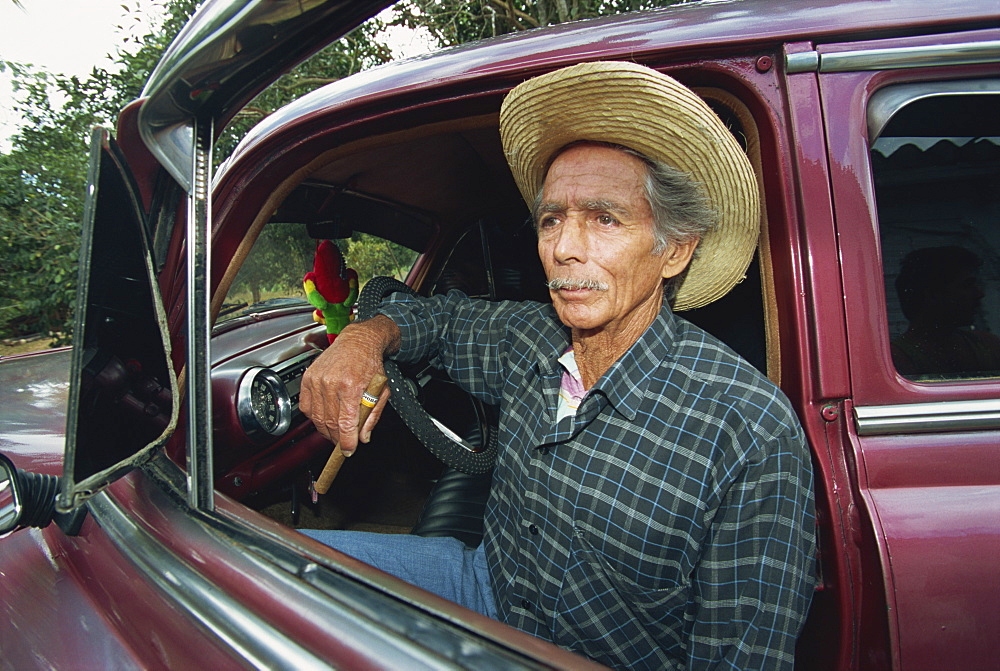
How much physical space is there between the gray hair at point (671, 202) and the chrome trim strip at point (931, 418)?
1.99 feet

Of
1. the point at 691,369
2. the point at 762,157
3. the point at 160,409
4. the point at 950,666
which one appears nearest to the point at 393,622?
the point at 160,409

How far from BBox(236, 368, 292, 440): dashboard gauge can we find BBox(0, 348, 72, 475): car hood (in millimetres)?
483

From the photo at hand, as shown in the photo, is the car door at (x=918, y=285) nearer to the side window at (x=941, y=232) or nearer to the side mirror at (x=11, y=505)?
the side window at (x=941, y=232)

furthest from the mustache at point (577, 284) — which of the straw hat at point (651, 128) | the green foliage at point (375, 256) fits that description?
the green foliage at point (375, 256)

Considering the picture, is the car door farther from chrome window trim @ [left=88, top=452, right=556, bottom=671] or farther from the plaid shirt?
chrome window trim @ [left=88, top=452, right=556, bottom=671]

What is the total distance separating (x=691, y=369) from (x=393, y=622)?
890mm

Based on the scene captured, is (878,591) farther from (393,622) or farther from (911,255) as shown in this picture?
(393,622)

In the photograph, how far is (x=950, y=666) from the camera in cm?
98

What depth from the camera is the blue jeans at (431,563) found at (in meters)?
1.59

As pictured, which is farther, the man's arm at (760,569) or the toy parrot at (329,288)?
the toy parrot at (329,288)

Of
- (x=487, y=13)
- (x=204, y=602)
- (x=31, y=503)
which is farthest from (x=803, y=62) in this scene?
(x=487, y=13)

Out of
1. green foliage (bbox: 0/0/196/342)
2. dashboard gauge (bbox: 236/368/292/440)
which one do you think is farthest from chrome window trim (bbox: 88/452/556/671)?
green foliage (bbox: 0/0/196/342)

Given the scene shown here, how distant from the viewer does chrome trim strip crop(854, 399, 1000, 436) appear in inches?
41.8

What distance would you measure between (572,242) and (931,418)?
857 millimetres
